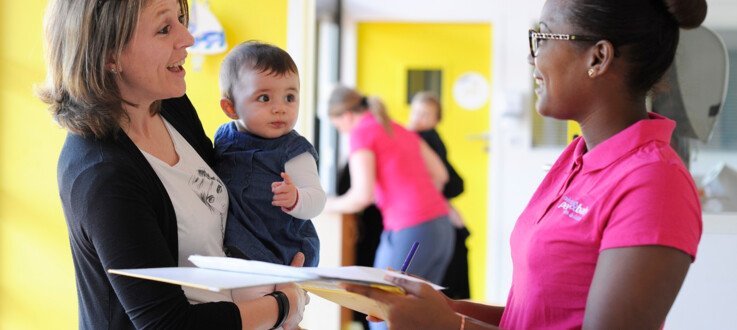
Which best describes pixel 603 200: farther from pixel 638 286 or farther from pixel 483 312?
pixel 483 312

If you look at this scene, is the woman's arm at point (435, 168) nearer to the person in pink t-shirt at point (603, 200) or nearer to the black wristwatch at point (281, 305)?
the black wristwatch at point (281, 305)

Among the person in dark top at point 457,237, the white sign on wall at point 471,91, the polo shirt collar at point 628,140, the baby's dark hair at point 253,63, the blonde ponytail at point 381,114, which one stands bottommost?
the person in dark top at point 457,237

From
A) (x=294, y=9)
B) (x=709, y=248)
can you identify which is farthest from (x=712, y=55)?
(x=294, y=9)

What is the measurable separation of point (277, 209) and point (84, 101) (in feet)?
1.65

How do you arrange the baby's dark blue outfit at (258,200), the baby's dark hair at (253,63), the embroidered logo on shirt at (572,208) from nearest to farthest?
the embroidered logo on shirt at (572,208), the baby's dark blue outfit at (258,200), the baby's dark hair at (253,63)

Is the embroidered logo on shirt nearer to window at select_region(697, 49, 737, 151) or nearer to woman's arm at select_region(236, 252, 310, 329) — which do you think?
woman's arm at select_region(236, 252, 310, 329)

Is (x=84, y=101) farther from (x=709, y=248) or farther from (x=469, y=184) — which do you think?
(x=469, y=184)

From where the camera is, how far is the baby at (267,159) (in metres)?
1.85

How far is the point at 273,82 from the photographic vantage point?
1937mm

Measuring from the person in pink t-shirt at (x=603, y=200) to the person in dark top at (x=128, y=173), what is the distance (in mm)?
360

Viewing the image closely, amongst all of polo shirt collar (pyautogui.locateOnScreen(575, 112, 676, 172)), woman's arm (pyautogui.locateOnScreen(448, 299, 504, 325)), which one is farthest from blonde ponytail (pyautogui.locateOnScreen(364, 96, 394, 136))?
polo shirt collar (pyautogui.locateOnScreen(575, 112, 676, 172))

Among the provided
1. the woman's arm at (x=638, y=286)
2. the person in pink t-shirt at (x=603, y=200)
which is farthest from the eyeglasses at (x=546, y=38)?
the woman's arm at (x=638, y=286)

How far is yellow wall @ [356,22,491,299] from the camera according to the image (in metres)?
7.10

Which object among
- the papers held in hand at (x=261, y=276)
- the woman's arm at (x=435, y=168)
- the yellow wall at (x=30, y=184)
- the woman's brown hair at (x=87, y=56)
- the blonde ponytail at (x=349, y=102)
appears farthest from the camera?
the woman's arm at (x=435, y=168)
